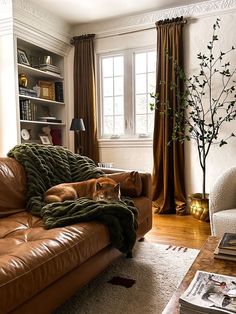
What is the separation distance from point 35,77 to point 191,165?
8.25 ft

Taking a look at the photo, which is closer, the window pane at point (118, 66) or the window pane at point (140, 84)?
the window pane at point (140, 84)

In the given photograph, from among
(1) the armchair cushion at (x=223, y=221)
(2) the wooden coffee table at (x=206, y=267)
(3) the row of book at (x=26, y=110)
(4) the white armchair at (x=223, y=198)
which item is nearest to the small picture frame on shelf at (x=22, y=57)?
(3) the row of book at (x=26, y=110)

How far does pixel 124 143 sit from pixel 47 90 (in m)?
1.33

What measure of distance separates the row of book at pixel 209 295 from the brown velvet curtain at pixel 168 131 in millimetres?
2527

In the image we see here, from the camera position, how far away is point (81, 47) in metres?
4.03

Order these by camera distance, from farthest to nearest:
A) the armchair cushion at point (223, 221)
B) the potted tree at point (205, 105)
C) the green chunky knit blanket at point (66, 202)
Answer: the potted tree at point (205, 105) < the armchair cushion at point (223, 221) < the green chunky knit blanket at point (66, 202)

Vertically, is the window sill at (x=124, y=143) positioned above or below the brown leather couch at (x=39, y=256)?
above

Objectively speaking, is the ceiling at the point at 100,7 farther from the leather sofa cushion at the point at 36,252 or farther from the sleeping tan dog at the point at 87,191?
the leather sofa cushion at the point at 36,252

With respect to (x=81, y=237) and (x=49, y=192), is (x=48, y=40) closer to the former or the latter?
(x=49, y=192)

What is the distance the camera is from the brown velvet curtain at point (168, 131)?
138 inches

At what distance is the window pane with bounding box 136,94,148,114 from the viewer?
3873 millimetres

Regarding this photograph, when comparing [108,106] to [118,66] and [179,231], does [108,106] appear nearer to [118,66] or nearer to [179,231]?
[118,66]

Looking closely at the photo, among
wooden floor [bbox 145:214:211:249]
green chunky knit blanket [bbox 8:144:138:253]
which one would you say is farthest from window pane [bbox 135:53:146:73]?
wooden floor [bbox 145:214:211:249]

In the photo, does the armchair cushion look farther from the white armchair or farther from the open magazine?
the open magazine
